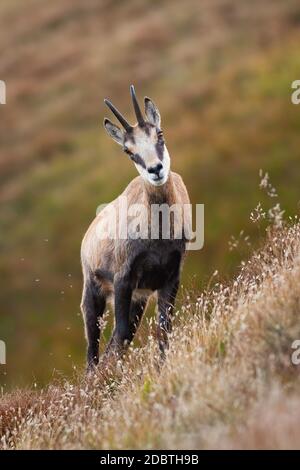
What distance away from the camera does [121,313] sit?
14.0m

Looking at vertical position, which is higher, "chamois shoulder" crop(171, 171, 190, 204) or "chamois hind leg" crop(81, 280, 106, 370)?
"chamois shoulder" crop(171, 171, 190, 204)

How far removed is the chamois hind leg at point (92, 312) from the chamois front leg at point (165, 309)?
1782 mm

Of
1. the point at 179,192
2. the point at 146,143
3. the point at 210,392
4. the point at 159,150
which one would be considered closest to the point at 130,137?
the point at 146,143

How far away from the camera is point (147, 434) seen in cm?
908

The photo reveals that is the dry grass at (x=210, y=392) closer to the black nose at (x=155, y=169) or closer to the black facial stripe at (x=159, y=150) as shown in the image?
the black nose at (x=155, y=169)

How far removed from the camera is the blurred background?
39.6 meters

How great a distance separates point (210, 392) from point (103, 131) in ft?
147

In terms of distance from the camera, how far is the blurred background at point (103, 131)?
39.6 metres

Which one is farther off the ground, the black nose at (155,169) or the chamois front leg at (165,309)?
the black nose at (155,169)

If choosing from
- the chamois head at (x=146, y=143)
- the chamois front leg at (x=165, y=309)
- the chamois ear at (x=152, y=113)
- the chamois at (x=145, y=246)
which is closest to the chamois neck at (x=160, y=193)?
the chamois at (x=145, y=246)

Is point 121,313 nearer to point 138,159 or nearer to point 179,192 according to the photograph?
point 179,192

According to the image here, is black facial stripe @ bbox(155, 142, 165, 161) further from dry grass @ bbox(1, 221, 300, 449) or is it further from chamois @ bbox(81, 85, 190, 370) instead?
dry grass @ bbox(1, 221, 300, 449)

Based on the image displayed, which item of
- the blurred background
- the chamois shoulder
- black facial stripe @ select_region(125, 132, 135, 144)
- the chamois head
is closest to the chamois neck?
the chamois shoulder

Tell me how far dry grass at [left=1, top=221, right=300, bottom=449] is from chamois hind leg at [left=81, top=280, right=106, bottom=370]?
126 inches
